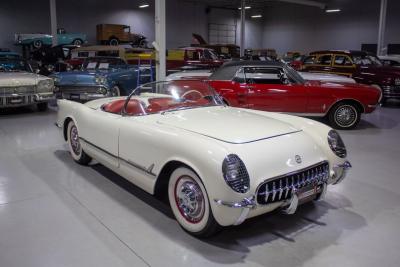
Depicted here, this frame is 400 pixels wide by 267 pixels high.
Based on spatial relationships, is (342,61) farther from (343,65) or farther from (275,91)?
(275,91)

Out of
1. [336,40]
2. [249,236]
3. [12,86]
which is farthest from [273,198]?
[336,40]

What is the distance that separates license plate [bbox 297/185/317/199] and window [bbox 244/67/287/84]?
4.51 metres

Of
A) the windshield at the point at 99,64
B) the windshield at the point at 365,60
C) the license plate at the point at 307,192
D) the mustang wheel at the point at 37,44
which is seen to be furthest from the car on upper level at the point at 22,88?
the mustang wheel at the point at 37,44

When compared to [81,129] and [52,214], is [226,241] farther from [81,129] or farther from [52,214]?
[81,129]

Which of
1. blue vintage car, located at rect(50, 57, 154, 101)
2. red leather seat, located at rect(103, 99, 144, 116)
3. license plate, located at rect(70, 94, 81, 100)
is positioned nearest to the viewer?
red leather seat, located at rect(103, 99, 144, 116)

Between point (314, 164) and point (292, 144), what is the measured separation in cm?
24

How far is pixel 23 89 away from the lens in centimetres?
845

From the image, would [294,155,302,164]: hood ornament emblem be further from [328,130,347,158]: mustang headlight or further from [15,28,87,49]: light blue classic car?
[15,28,87,49]: light blue classic car

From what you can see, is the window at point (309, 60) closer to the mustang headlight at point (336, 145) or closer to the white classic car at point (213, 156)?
the white classic car at point (213, 156)

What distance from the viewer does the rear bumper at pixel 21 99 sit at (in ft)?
27.0

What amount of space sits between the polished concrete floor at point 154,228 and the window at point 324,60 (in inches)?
298

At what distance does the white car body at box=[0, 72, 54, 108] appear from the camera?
8211 millimetres

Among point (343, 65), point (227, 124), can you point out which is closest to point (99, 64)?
point (343, 65)

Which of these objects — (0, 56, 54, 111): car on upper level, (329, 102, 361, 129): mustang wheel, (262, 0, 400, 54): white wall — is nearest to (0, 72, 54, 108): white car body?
(0, 56, 54, 111): car on upper level
